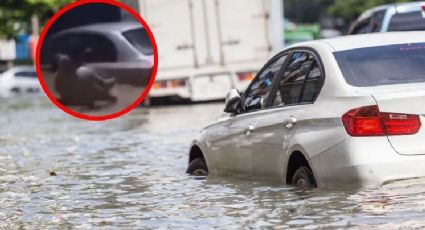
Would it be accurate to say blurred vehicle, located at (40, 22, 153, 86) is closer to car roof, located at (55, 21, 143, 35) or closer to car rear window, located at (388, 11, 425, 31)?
car roof, located at (55, 21, 143, 35)

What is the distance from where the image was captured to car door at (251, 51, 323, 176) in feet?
29.3

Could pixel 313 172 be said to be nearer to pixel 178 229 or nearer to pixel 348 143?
pixel 348 143

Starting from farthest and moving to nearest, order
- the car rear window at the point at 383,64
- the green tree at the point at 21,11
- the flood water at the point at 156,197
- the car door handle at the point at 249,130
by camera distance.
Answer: the green tree at the point at 21,11 → the car door handle at the point at 249,130 → the car rear window at the point at 383,64 → the flood water at the point at 156,197

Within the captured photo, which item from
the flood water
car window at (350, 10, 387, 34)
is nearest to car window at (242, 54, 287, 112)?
the flood water

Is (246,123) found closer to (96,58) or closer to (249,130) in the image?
(249,130)

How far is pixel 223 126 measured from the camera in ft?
34.7

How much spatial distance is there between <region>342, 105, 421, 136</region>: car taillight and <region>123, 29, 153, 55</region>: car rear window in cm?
364

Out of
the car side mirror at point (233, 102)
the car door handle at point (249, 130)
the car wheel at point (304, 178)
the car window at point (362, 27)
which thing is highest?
the car window at point (362, 27)

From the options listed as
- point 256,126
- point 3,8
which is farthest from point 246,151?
point 3,8

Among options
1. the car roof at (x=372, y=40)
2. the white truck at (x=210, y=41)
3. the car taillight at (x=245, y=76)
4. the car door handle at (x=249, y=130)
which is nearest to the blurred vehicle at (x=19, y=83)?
the white truck at (x=210, y=41)

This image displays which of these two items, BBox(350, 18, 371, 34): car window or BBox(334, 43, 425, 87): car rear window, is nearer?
BBox(334, 43, 425, 87): car rear window

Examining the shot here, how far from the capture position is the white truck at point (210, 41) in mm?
26375

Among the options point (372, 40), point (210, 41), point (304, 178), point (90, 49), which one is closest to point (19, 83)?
point (210, 41)

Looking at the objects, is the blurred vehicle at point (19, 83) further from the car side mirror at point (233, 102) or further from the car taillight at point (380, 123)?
the car taillight at point (380, 123)
